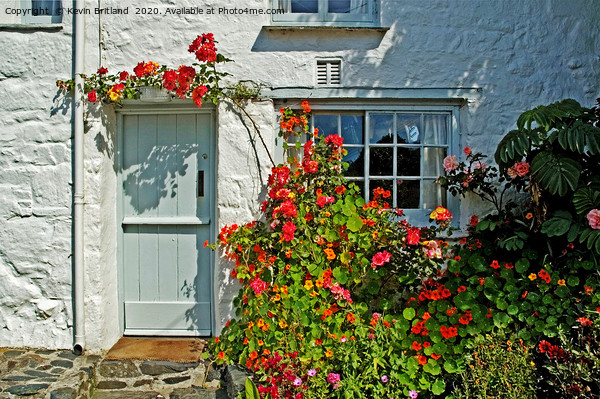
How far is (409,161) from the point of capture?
406 centimetres

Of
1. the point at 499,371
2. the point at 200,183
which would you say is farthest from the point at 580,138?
the point at 200,183

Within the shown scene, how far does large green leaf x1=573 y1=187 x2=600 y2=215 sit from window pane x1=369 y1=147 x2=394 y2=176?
1432mm

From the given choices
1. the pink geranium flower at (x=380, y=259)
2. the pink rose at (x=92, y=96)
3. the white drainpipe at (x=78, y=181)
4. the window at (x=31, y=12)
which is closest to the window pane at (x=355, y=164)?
the pink geranium flower at (x=380, y=259)

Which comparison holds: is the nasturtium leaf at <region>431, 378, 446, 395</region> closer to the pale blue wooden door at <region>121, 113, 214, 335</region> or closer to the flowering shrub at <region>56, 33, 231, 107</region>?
the pale blue wooden door at <region>121, 113, 214, 335</region>

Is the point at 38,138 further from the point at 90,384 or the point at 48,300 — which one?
the point at 90,384

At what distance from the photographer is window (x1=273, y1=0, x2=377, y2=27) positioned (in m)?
3.94

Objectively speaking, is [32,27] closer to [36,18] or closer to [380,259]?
[36,18]

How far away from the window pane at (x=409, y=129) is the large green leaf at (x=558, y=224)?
4.19 feet

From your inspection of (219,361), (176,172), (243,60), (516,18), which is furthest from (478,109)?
(219,361)

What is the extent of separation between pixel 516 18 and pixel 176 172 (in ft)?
10.6

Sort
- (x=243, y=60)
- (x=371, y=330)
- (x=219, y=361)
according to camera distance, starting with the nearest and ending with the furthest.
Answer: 1. (x=371, y=330)
2. (x=219, y=361)
3. (x=243, y=60)

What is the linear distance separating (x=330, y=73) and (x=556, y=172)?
1.90m

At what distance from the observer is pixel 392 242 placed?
11.6ft

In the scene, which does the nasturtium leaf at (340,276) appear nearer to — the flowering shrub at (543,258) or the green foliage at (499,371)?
the flowering shrub at (543,258)
